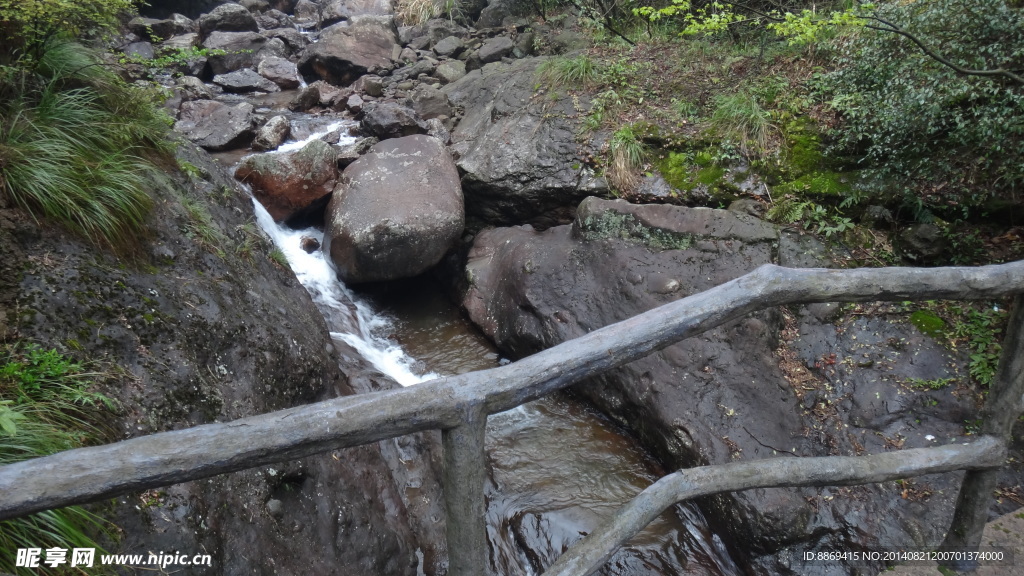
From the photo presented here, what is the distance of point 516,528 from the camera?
3871 mm

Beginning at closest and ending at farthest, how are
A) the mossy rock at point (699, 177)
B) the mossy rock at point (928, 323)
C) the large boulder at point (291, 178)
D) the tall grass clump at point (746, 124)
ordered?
1. the mossy rock at point (928, 323)
2. the mossy rock at point (699, 177)
3. the tall grass clump at point (746, 124)
4. the large boulder at point (291, 178)

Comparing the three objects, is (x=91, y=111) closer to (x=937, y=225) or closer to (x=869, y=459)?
(x=869, y=459)

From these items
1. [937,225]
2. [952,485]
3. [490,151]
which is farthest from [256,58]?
[952,485]

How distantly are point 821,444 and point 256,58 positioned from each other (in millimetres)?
12927

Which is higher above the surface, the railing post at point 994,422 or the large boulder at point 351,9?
the railing post at point 994,422

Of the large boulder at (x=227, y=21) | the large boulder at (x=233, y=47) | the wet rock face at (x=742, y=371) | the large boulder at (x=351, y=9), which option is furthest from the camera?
the large boulder at (x=351, y=9)

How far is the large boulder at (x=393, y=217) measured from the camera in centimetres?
607

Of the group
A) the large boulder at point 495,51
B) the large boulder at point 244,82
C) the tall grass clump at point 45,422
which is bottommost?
the large boulder at point 244,82

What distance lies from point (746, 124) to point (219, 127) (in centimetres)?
714

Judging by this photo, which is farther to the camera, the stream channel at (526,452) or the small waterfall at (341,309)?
the small waterfall at (341,309)

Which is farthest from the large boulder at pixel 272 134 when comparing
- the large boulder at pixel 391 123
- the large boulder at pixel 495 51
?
the large boulder at pixel 495 51

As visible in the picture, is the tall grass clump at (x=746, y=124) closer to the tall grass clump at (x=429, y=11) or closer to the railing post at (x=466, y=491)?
the railing post at (x=466, y=491)

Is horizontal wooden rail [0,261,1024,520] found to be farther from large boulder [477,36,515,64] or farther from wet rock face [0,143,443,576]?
large boulder [477,36,515,64]

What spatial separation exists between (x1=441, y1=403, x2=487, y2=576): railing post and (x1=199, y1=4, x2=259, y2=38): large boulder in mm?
14363
